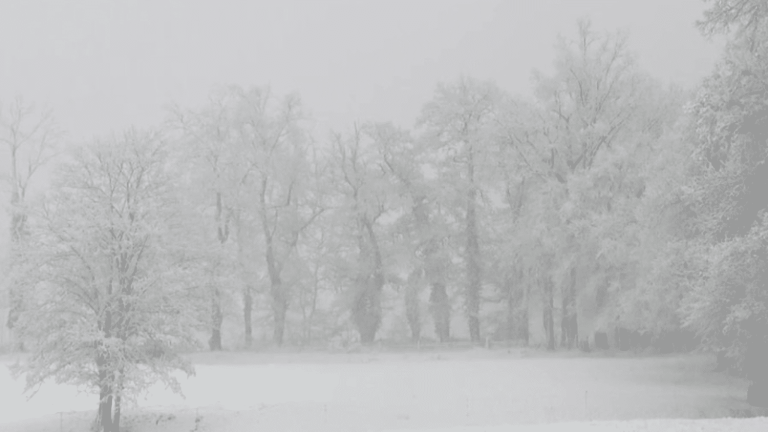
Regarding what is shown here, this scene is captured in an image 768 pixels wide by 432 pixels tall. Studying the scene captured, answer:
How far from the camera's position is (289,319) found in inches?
1866

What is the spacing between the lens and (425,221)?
145 feet

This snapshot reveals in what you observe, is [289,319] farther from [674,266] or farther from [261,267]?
[674,266]

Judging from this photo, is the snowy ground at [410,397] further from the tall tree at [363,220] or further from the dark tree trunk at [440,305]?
the tall tree at [363,220]

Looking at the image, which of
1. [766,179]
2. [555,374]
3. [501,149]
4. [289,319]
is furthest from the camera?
[289,319]

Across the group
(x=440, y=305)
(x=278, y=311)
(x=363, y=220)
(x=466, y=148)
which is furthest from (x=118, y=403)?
(x=466, y=148)

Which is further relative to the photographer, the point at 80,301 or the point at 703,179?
the point at 80,301

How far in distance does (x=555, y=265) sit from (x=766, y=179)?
66.0ft

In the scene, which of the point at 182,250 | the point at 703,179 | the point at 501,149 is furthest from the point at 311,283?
the point at 703,179

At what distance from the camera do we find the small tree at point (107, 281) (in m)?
22.0

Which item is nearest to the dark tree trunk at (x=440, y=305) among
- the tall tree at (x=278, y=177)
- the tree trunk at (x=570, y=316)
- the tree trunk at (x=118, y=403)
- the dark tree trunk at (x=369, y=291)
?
the dark tree trunk at (x=369, y=291)

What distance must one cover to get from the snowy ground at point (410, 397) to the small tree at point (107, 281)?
170 cm

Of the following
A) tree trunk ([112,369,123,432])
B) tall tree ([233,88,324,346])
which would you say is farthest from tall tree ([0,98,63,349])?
tree trunk ([112,369,123,432])

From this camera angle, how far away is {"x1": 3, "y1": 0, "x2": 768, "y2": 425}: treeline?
2073 centimetres

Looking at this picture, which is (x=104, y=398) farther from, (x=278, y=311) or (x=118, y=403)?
(x=278, y=311)
